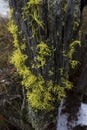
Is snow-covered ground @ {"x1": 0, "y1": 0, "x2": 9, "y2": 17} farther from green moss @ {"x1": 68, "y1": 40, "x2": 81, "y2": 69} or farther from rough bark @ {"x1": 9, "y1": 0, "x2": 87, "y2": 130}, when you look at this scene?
rough bark @ {"x1": 9, "y1": 0, "x2": 87, "y2": 130}

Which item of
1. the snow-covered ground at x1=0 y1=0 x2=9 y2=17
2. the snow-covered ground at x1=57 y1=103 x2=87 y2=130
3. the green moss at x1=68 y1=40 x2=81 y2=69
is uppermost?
the snow-covered ground at x1=0 y1=0 x2=9 y2=17

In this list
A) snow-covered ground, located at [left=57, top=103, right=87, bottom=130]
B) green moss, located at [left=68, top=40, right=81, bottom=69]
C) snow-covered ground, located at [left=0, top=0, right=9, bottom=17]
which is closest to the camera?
green moss, located at [left=68, top=40, right=81, bottom=69]

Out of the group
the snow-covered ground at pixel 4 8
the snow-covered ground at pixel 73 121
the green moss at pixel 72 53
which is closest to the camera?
the green moss at pixel 72 53

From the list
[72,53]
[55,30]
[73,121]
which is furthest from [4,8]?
[73,121]

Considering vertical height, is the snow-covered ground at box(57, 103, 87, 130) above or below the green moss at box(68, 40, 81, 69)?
below

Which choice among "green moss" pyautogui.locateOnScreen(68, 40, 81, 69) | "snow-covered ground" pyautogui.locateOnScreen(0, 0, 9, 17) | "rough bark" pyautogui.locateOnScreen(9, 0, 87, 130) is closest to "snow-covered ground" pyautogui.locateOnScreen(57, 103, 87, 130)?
"rough bark" pyautogui.locateOnScreen(9, 0, 87, 130)

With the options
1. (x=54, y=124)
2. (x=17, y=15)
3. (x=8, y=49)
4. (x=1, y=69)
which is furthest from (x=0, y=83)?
(x=17, y=15)

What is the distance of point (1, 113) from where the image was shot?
520cm

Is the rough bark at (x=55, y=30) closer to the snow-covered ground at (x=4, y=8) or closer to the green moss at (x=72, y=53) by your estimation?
the green moss at (x=72, y=53)

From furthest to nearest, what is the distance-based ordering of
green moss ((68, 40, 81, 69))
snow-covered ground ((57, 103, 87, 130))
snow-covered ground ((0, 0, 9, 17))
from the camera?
snow-covered ground ((0, 0, 9, 17)), snow-covered ground ((57, 103, 87, 130)), green moss ((68, 40, 81, 69))

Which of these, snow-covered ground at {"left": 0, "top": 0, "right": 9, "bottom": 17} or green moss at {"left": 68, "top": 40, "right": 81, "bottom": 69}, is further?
snow-covered ground at {"left": 0, "top": 0, "right": 9, "bottom": 17}

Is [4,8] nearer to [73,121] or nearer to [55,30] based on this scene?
[55,30]

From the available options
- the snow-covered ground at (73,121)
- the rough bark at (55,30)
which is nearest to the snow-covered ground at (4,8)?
the rough bark at (55,30)

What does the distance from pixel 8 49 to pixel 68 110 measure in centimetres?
187
